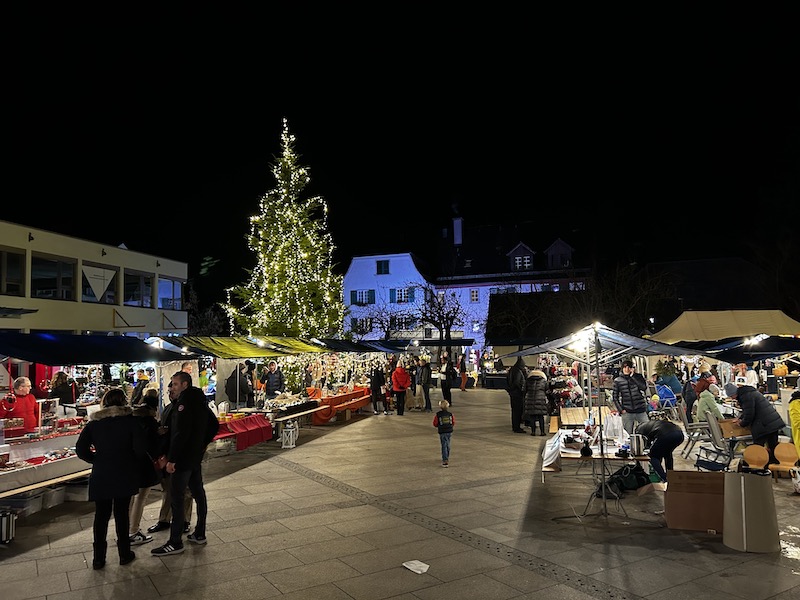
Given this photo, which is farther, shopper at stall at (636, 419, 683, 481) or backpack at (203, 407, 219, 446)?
shopper at stall at (636, 419, 683, 481)

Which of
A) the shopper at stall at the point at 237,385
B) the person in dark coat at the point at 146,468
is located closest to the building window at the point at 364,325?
the shopper at stall at the point at 237,385

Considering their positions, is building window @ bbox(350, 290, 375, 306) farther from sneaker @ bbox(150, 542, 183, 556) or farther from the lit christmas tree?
sneaker @ bbox(150, 542, 183, 556)

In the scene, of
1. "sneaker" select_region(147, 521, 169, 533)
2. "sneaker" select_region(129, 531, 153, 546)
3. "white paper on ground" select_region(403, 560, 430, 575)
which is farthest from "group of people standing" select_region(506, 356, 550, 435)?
"sneaker" select_region(129, 531, 153, 546)

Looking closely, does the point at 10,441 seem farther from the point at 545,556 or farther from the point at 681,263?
the point at 681,263

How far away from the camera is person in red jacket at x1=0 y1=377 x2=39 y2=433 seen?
32.5 feet

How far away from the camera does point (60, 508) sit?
26.7 ft

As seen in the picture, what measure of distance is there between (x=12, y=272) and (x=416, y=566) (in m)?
23.9

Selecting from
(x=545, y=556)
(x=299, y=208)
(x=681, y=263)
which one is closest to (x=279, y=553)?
(x=545, y=556)

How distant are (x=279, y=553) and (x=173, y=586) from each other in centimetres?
113

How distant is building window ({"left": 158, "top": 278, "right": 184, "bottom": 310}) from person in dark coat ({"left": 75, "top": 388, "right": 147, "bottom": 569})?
29.6 metres

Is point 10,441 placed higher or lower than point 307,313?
lower

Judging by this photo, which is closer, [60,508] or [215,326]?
[60,508]

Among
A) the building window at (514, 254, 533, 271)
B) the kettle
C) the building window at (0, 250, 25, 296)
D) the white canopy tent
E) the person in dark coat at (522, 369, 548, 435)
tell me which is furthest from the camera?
the building window at (514, 254, 533, 271)

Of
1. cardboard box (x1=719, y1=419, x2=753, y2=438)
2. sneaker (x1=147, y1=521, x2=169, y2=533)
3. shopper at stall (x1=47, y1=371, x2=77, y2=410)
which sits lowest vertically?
sneaker (x1=147, y1=521, x2=169, y2=533)
